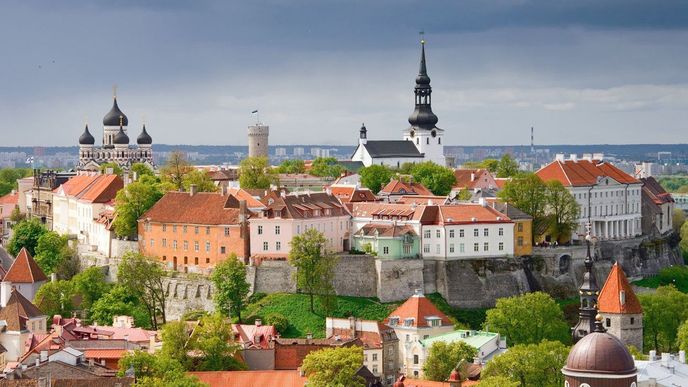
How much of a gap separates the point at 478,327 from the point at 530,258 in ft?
31.6

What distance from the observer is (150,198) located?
102m

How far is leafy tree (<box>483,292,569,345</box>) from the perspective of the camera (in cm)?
8481

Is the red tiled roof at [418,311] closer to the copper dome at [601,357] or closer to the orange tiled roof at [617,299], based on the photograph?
the orange tiled roof at [617,299]

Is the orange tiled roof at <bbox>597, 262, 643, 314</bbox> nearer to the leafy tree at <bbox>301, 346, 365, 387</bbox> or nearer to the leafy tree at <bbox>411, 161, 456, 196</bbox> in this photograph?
the leafy tree at <bbox>301, 346, 365, 387</bbox>

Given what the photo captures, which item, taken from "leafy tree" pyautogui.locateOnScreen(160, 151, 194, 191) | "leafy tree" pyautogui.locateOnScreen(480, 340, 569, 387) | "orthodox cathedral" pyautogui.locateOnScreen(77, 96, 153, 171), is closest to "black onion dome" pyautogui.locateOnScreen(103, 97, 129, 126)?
"orthodox cathedral" pyautogui.locateOnScreen(77, 96, 153, 171)

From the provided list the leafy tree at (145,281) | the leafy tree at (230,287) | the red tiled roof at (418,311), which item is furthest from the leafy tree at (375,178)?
the red tiled roof at (418,311)

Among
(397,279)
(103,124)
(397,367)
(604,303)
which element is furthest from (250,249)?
(103,124)

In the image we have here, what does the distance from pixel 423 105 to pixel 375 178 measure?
114 feet

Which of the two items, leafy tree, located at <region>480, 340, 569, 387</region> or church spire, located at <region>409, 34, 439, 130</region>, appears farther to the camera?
church spire, located at <region>409, 34, 439, 130</region>

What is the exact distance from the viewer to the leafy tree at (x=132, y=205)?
100 metres

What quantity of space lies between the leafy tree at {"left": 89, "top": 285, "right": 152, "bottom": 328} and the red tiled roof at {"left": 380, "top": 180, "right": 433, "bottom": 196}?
23245mm

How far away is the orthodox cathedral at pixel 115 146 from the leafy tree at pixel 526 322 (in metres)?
75.2

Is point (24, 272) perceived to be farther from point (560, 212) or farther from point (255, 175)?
point (560, 212)

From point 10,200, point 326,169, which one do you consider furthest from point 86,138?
point 326,169
